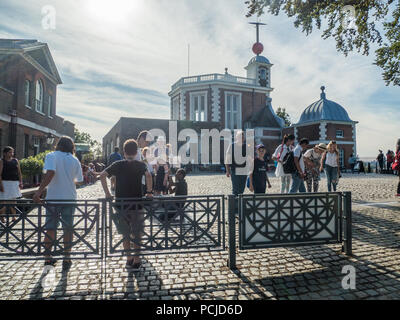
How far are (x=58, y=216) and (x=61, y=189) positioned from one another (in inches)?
16.6

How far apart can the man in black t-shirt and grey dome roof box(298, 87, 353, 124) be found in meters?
31.0

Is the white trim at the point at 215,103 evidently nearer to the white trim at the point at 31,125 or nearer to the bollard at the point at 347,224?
the white trim at the point at 31,125

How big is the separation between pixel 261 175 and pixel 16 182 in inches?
229

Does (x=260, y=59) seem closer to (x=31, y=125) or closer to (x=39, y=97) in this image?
(x=39, y=97)

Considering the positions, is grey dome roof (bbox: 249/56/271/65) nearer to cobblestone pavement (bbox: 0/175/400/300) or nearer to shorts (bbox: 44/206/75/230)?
cobblestone pavement (bbox: 0/175/400/300)

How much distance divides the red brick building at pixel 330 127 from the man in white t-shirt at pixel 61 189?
1221 inches

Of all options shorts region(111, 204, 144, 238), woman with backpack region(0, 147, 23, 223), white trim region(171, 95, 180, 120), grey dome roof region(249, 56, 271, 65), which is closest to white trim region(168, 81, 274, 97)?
white trim region(171, 95, 180, 120)

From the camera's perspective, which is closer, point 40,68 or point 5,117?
point 5,117

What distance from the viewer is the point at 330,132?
29797mm

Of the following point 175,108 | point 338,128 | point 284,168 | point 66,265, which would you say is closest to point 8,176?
point 66,265

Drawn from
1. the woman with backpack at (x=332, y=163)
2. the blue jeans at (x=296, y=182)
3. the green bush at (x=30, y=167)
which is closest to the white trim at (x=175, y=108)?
the green bush at (x=30, y=167)

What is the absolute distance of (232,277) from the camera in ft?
9.81

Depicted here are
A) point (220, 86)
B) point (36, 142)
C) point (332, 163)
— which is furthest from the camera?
point (220, 86)
